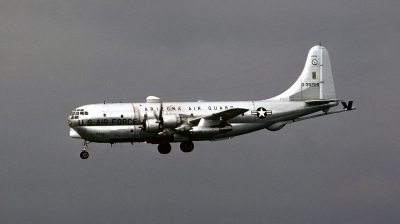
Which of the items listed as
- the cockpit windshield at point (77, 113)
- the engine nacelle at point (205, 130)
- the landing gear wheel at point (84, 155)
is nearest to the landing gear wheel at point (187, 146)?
the engine nacelle at point (205, 130)

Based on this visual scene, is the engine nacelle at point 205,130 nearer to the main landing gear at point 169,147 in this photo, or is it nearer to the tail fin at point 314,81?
the main landing gear at point 169,147

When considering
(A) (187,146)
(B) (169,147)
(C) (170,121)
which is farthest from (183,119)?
(B) (169,147)

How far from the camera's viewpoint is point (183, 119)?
62.9 metres

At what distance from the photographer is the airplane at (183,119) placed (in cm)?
6197

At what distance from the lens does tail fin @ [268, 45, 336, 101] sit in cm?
6831

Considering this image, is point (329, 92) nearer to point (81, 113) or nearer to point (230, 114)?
point (230, 114)

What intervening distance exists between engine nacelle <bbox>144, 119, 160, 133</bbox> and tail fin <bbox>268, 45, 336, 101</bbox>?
11.8 m

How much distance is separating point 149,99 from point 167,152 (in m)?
4.71

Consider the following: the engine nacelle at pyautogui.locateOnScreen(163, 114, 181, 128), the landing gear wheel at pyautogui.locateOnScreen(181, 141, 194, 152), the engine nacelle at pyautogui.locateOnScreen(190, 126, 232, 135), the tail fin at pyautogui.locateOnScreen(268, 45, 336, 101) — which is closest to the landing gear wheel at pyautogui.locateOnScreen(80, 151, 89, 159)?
the engine nacelle at pyautogui.locateOnScreen(163, 114, 181, 128)

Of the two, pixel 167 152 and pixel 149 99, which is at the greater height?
pixel 149 99

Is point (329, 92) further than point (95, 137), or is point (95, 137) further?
point (329, 92)

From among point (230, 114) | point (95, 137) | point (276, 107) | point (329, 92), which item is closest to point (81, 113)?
point (95, 137)

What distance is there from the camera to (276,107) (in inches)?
2606

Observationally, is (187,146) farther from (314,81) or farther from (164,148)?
(314,81)
